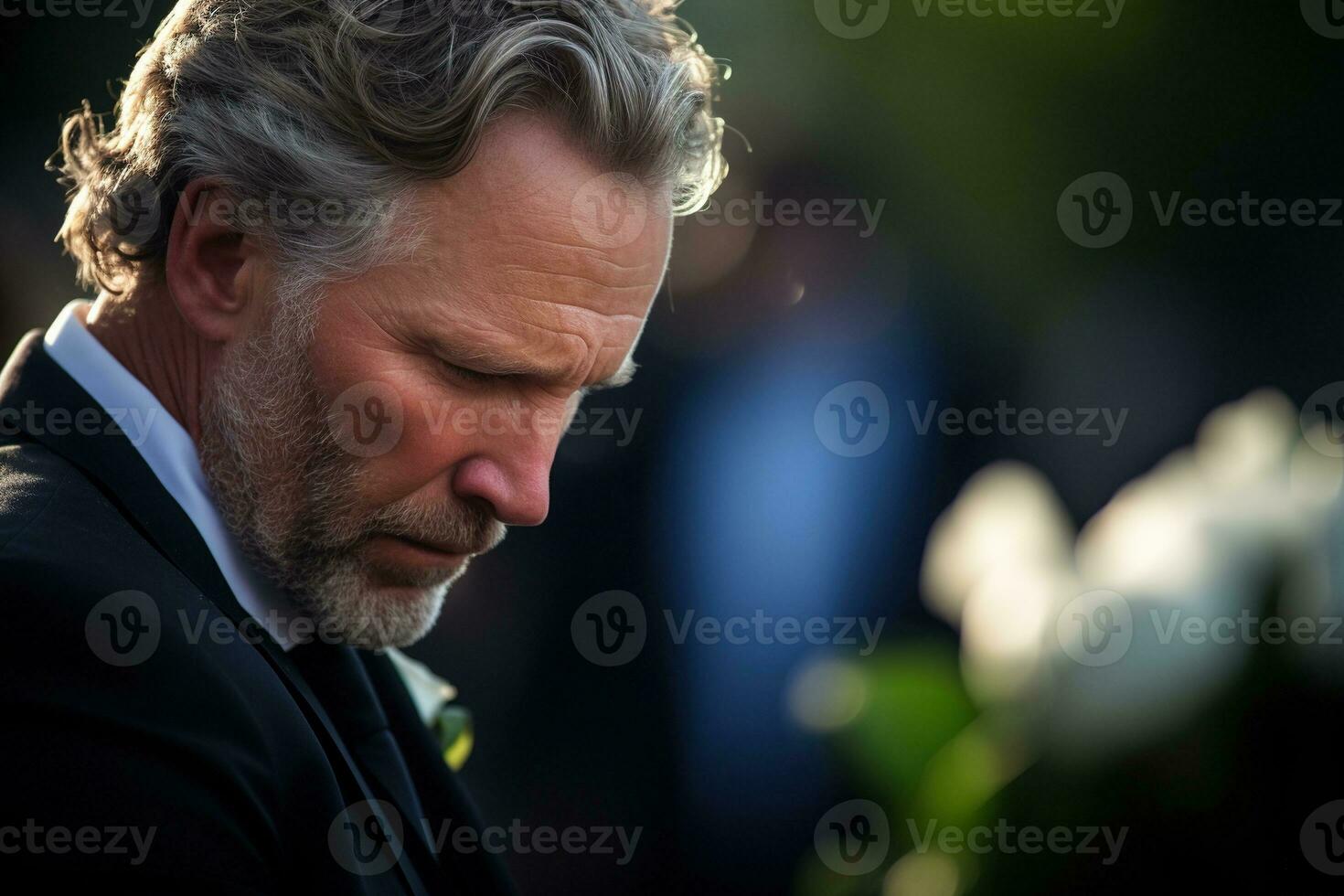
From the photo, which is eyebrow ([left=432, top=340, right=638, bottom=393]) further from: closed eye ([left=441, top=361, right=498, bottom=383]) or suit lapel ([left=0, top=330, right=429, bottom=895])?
suit lapel ([left=0, top=330, right=429, bottom=895])

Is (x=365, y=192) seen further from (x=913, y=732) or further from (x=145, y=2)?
(x=145, y=2)

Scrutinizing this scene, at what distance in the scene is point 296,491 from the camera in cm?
143

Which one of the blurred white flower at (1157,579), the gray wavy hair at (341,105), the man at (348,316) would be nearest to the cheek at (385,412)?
the man at (348,316)

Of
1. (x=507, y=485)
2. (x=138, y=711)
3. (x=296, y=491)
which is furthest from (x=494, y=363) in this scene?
(x=138, y=711)

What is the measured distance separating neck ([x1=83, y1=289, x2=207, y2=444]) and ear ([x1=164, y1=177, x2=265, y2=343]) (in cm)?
3

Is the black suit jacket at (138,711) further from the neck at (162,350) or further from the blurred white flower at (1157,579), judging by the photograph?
the blurred white flower at (1157,579)

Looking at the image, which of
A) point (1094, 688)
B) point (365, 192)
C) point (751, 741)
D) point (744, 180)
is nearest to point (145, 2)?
point (744, 180)

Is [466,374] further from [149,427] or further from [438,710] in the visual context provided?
[438,710]

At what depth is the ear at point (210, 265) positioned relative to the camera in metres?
1.39

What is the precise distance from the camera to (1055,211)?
3.29 metres

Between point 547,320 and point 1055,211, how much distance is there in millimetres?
2341

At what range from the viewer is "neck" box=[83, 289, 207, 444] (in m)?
1.41

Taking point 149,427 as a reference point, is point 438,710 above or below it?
below

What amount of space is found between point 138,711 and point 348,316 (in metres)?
0.57
